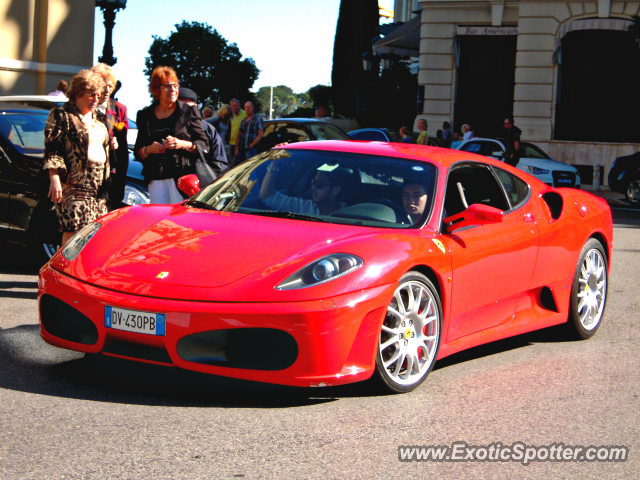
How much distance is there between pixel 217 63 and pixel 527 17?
69.7 metres

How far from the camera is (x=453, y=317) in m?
4.99

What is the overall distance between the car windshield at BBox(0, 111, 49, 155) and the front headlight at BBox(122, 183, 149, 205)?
3.14 feet

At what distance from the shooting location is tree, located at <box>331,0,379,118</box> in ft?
152

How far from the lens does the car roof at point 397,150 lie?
18.0 feet

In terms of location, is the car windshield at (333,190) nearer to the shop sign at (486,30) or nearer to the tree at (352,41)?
the shop sign at (486,30)

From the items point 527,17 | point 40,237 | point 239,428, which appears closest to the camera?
point 239,428

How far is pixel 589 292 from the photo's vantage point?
6.41 meters

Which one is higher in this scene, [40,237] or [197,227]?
[197,227]

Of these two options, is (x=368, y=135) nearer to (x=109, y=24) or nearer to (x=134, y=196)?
(x=109, y=24)


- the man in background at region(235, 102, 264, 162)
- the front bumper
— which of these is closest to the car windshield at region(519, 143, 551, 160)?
the man in background at region(235, 102, 264, 162)

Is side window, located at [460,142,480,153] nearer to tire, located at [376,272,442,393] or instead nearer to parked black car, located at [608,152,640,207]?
parked black car, located at [608,152,640,207]

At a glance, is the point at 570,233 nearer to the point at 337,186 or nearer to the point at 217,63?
the point at 337,186

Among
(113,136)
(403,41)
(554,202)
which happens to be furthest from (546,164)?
(113,136)

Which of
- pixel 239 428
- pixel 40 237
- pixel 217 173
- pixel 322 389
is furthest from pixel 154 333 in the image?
pixel 40 237
